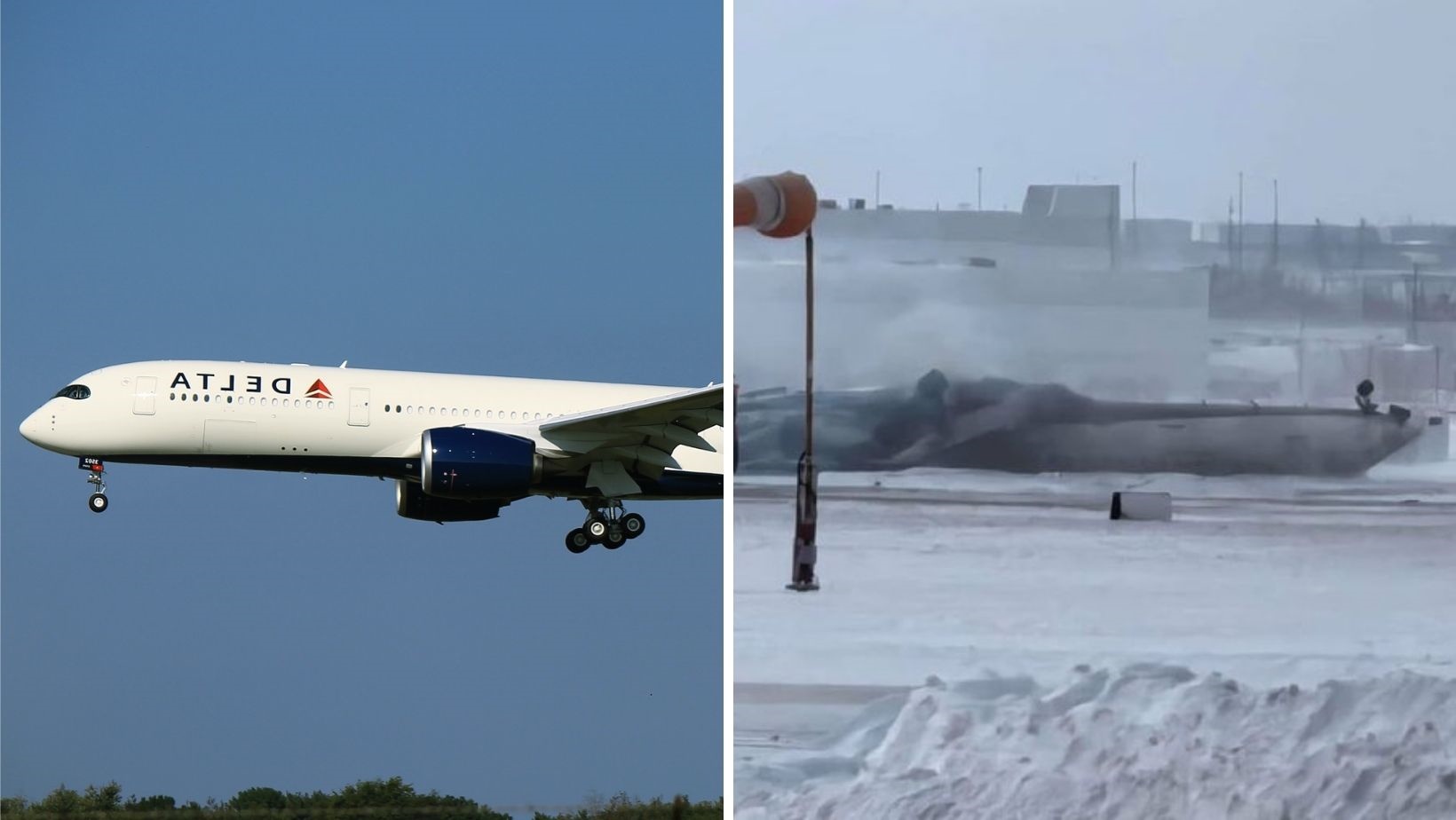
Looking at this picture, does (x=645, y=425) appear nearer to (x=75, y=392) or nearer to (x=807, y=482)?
(x=75, y=392)

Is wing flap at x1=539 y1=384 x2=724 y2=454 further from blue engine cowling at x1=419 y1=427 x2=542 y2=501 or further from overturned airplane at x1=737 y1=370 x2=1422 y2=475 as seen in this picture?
overturned airplane at x1=737 y1=370 x2=1422 y2=475

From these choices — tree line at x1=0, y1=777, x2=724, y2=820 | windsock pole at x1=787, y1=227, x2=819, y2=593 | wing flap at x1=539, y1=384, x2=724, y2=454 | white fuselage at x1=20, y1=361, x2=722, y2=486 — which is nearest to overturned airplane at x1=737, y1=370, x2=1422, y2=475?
windsock pole at x1=787, y1=227, x2=819, y2=593

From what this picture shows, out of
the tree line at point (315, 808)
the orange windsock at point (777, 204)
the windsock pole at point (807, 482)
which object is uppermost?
the orange windsock at point (777, 204)

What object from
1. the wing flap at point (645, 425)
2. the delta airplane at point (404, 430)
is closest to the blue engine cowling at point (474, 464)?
the delta airplane at point (404, 430)

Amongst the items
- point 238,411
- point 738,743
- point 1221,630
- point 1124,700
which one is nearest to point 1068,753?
point 1124,700

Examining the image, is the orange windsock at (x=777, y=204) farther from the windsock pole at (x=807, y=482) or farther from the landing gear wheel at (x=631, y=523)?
the landing gear wheel at (x=631, y=523)

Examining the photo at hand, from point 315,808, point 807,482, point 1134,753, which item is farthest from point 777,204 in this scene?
point 315,808
